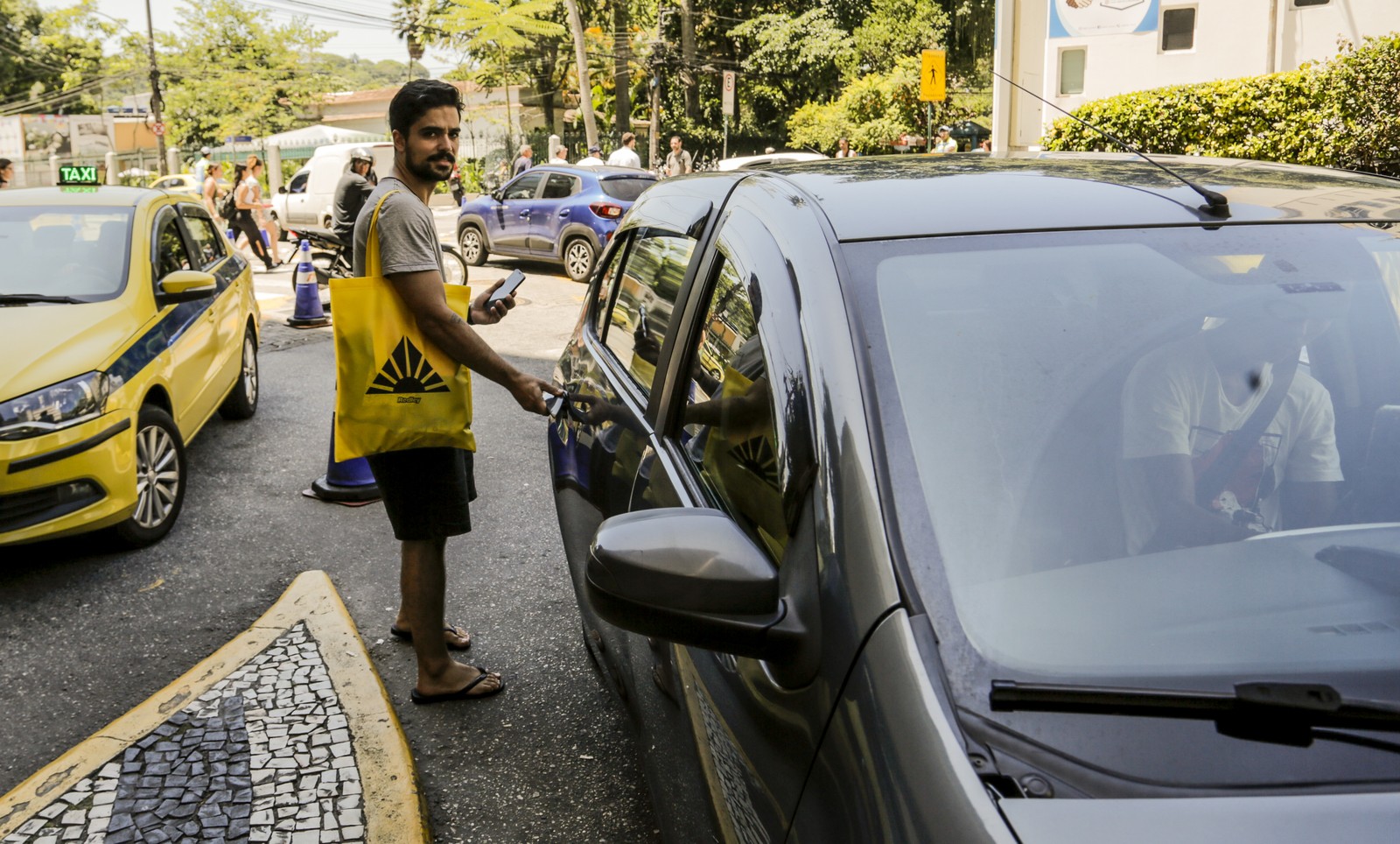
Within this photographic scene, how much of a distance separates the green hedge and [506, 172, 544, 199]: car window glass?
6.91m

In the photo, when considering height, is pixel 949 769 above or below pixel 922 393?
below

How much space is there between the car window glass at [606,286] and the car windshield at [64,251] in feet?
10.1

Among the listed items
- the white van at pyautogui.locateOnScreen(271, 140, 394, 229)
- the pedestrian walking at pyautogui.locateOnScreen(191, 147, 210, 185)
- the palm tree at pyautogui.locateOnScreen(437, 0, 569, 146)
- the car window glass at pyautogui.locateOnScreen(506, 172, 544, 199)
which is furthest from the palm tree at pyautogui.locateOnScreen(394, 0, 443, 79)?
the car window glass at pyautogui.locateOnScreen(506, 172, 544, 199)

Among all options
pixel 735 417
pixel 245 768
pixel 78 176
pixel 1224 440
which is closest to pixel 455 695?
pixel 245 768

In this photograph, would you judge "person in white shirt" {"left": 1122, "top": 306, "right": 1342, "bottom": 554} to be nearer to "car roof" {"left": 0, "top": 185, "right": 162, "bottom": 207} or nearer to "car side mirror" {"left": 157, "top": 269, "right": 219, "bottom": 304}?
"car side mirror" {"left": 157, "top": 269, "right": 219, "bottom": 304}

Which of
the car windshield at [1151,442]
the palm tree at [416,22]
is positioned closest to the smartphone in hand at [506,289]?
the car windshield at [1151,442]

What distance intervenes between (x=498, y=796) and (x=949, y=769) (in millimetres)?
2156

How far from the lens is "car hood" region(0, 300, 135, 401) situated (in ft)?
15.7

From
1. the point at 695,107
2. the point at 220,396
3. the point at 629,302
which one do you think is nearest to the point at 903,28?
the point at 695,107

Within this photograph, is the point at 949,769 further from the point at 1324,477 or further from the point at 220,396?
the point at 220,396

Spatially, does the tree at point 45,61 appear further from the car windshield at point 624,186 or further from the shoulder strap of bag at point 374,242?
the shoulder strap of bag at point 374,242

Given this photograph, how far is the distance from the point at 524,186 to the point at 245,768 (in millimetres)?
13504

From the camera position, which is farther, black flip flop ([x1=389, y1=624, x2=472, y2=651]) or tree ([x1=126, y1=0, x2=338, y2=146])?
tree ([x1=126, y1=0, x2=338, y2=146])

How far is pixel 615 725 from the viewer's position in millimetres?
3555
